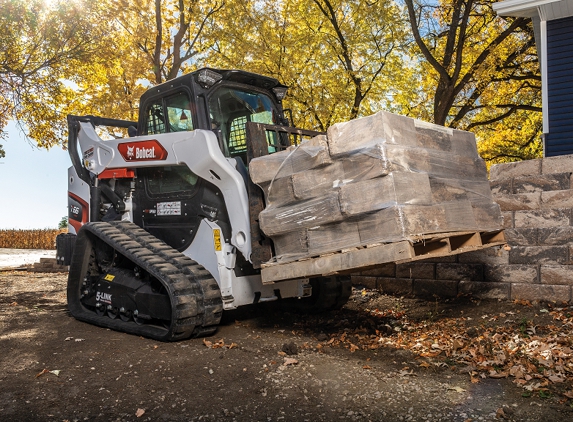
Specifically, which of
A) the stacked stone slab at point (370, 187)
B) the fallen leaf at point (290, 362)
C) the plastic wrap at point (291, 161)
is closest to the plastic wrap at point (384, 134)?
the stacked stone slab at point (370, 187)

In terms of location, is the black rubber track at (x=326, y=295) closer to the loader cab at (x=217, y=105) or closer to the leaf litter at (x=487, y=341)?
the leaf litter at (x=487, y=341)

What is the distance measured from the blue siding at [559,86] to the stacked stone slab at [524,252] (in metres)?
3.67

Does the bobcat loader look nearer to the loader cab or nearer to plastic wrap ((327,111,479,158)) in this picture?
the loader cab

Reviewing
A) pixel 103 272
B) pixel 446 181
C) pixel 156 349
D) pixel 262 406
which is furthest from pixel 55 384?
pixel 446 181

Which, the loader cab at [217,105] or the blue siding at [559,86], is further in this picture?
the blue siding at [559,86]

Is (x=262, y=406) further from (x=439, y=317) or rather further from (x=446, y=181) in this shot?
(x=439, y=317)

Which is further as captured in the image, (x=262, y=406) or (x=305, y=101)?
(x=305, y=101)

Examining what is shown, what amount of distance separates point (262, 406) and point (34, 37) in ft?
46.9

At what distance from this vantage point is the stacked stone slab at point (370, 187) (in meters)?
5.08

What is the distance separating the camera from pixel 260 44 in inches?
696

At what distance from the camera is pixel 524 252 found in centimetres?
761

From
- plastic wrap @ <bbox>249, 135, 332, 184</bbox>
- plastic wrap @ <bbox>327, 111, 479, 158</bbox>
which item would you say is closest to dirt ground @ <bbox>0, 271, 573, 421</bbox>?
plastic wrap @ <bbox>249, 135, 332, 184</bbox>

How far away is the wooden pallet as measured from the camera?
498 centimetres

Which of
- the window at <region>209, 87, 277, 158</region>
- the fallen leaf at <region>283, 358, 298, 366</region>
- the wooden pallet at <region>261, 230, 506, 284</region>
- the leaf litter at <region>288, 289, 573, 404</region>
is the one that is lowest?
the leaf litter at <region>288, 289, 573, 404</region>
